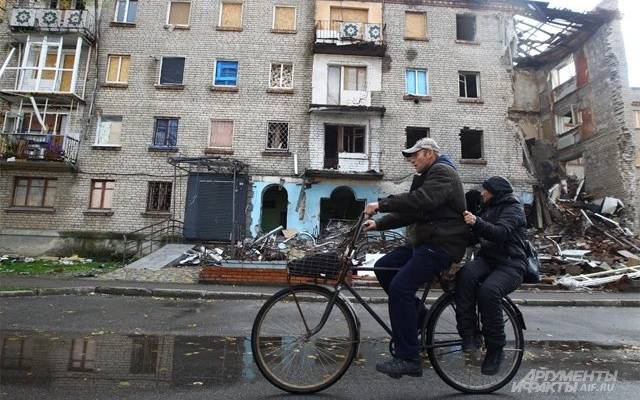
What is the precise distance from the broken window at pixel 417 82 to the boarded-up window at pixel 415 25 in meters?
2.08

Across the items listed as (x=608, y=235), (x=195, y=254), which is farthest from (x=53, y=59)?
(x=608, y=235)

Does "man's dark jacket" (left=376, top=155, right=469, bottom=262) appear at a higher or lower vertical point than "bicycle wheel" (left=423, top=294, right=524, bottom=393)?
higher

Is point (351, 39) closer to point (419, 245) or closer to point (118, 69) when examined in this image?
point (118, 69)

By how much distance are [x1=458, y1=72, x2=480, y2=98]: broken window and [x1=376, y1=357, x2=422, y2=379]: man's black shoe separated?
73.6 feet

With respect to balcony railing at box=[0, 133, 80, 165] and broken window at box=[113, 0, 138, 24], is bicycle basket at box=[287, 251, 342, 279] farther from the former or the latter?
broken window at box=[113, 0, 138, 24]

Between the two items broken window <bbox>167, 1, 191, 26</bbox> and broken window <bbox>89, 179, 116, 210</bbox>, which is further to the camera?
broken window <bbox>167, 1, 191, 26</bbox>

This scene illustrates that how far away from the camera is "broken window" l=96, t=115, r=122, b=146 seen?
2202 cm

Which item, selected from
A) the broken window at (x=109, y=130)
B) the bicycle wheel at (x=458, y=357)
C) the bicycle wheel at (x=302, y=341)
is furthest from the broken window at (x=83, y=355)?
the broken window at (x=109, y=130)

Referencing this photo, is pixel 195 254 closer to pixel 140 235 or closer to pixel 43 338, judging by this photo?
pixel 140 235

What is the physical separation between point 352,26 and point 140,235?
1545 centimetres

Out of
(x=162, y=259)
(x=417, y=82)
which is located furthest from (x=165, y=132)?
(x=417, y=82)

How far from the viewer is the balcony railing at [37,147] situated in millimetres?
20688

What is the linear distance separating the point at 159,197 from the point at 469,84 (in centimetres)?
1783

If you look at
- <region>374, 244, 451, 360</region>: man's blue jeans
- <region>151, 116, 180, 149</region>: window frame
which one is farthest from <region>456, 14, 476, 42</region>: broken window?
<region>374, 244, 451, 360</region>: man's blue jeans
